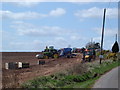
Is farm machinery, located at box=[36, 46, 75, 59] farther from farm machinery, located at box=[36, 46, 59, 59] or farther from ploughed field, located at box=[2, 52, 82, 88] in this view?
ploughed field, located at box=[2, 52, 82, 88]

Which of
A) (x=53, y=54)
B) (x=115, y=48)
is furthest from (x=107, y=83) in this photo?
(x=115, y=48)

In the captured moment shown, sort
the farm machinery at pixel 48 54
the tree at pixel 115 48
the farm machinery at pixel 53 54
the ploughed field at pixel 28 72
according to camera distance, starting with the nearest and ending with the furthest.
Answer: the ploughed field at pixel 28 72
the farm machinery at pixel 48 54
the farm machinery at pixel 53 54
the tree at pixel 115 48

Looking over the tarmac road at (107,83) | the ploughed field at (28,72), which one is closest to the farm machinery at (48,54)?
the ploughed field at (28,72)

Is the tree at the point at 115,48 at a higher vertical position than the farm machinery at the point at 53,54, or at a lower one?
higher

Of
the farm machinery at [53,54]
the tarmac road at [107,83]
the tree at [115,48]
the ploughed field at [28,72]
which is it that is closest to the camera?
the ploughed field at [28,72]

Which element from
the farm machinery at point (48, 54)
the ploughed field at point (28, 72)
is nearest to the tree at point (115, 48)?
the farm machinery at point (48, 54)

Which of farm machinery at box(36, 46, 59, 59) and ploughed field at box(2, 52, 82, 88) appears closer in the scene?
ploughed field at box(2, 52, 82, 88)

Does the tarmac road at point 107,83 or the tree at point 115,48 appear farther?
the tree at point 115,48

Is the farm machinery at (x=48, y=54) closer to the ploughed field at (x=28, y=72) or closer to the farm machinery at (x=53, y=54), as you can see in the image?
the farm machinery at (x=53, y=54)

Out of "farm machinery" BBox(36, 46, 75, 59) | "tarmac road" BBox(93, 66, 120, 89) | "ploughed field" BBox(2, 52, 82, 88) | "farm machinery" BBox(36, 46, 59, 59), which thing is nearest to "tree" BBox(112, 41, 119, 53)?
"farm machinery" BBox(36, 46, 75, 59)

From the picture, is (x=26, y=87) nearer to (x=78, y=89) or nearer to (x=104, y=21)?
(x=78, y=89)

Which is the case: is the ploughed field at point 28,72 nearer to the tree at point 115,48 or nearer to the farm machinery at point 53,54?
the farm machinery at point 53,54

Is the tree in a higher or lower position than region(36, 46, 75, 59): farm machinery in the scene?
higher

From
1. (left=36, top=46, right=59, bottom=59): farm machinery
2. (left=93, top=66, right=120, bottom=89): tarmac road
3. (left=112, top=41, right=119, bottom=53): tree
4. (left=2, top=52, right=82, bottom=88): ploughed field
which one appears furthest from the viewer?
(left=112, top=41, right=119, bottom=53): tree
